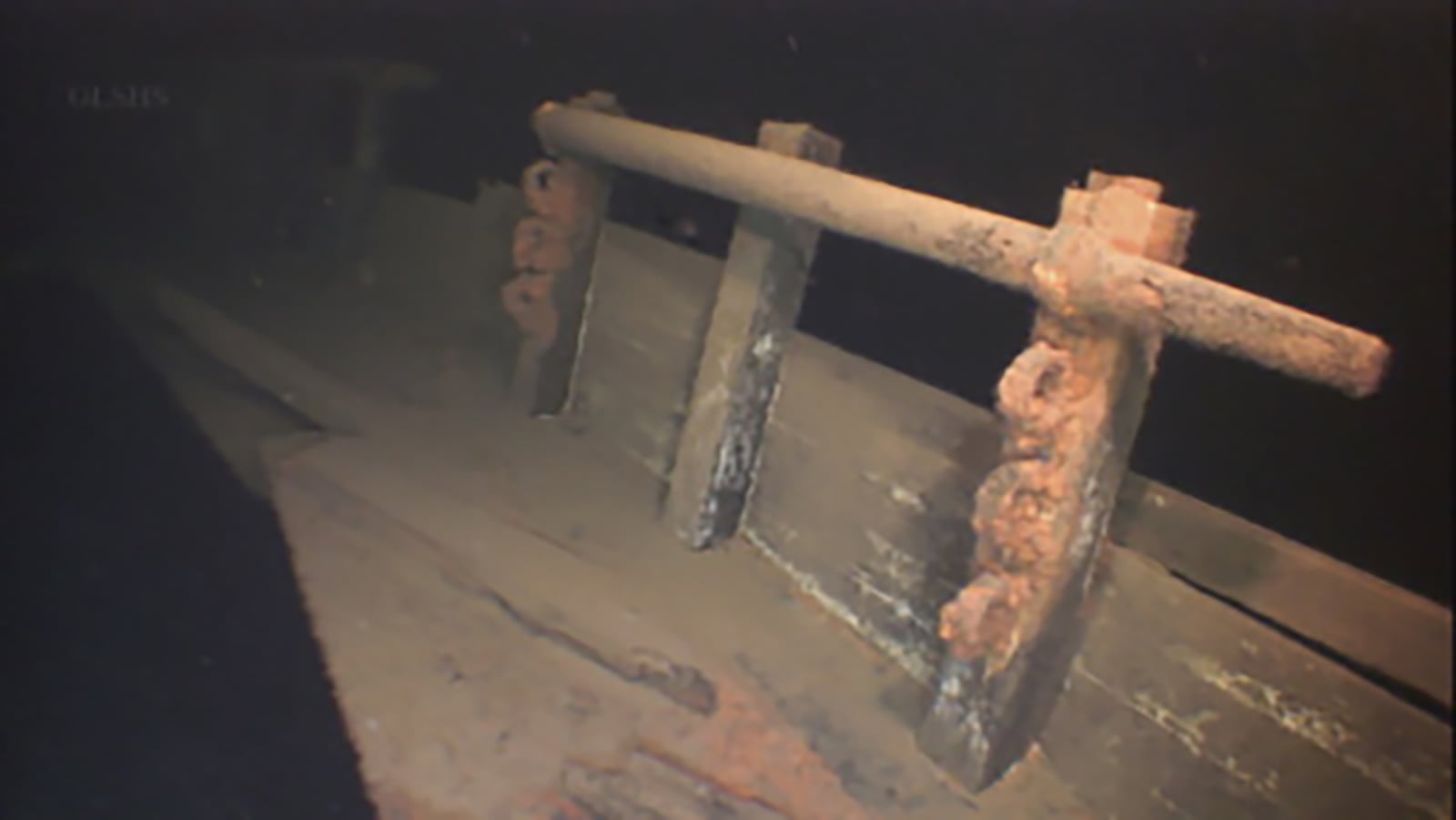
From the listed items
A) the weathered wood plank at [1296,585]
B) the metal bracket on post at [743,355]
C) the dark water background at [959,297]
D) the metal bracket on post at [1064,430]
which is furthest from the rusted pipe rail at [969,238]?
the dark water background at [959,297]

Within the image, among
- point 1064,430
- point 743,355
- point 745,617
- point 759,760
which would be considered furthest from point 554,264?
point 1064,430

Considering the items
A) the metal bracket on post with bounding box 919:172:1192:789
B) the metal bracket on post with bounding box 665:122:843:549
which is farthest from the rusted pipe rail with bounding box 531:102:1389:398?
the metal bracket on post with bounding box 665:122:843:549

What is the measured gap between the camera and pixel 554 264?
3.79m

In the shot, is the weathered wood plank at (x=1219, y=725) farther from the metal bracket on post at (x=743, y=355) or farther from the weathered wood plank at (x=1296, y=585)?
the metal bracket on post at (x=743, y=355)

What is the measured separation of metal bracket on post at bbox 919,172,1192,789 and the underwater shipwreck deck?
0.17 metres

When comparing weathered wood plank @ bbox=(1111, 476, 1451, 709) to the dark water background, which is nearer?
weathered wood plank @ bbox=(1111, 476, 1451, 709)

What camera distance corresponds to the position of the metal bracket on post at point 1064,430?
2.01 metres

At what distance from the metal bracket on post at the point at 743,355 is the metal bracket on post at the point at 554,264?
0.90 m

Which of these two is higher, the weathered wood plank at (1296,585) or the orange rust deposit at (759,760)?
the weathered wood plank at (1296,585)

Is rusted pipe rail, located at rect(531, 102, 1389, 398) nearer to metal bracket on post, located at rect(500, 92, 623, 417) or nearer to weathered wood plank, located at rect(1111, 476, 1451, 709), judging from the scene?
metal bracket on post, located at rect(500, 92, 623, 417)

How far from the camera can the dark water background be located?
2.28 m

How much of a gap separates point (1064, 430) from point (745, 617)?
1206 millimetres

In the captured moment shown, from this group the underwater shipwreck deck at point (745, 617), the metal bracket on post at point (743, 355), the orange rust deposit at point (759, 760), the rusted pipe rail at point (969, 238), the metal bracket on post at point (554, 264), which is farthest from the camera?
the metal bracket on post at point (554, 264)

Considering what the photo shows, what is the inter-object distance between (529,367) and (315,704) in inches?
75.2
